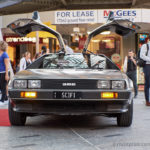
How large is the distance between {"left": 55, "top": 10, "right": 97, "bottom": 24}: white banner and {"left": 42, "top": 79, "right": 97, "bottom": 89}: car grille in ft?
47.3

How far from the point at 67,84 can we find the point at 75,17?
1459 cm

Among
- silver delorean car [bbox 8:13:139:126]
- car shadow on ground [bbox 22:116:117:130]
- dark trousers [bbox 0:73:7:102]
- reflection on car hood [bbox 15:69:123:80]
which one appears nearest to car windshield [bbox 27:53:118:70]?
reflection on car hood [bbox 15:69:123:80]

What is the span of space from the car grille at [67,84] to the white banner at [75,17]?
14.4 metres

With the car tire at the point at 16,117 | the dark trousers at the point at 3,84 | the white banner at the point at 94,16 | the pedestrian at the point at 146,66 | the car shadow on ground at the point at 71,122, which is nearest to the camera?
the car tire at the point at 16,117

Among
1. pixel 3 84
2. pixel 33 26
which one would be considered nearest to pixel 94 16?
pixel 3 84

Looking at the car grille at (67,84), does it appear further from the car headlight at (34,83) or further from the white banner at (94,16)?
the white banner at (94,16)

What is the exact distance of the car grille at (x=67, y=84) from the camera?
20.2 feet

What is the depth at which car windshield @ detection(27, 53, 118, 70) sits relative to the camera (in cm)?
727

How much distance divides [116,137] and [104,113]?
58 centimetres

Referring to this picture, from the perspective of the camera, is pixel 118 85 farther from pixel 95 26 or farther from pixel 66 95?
pixel 95 26

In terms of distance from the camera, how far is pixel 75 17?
20453mm

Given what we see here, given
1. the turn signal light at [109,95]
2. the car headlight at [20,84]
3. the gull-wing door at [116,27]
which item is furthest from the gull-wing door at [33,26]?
the turn signal light at [109,95]

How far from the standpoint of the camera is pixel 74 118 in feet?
25.6

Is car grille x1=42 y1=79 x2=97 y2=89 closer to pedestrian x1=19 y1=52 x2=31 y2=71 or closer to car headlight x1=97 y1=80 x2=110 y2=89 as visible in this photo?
car headlight x1=97 y1=80 x2=110 y2=89
